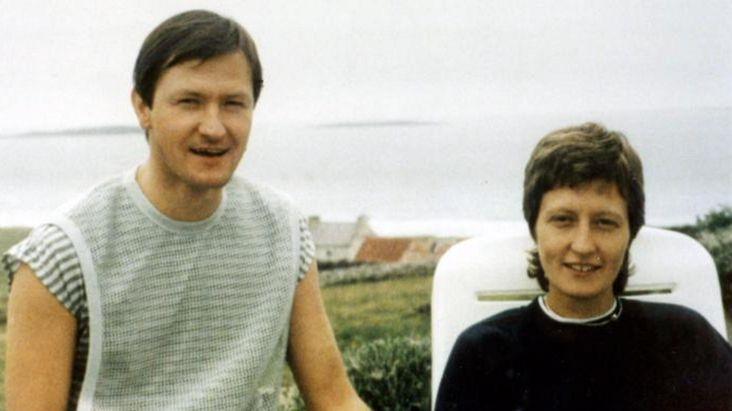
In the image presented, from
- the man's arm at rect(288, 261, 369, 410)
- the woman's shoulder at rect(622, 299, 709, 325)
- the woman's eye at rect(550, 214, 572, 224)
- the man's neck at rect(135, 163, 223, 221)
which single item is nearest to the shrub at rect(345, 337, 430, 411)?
the man's arm at rect(288, 261, 369, 410)

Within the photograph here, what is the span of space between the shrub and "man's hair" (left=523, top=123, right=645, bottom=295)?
3.08 ft

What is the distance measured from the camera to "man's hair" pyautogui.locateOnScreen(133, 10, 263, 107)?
1.84m

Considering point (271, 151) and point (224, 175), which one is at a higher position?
point (224, 175)

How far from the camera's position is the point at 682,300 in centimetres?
232

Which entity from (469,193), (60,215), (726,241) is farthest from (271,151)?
(726,241)

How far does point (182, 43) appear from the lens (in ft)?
6.01

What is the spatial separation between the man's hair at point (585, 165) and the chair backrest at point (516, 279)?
170mm

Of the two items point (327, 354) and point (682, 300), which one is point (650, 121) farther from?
point (327, 354)

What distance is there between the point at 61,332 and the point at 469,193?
5.30 feet

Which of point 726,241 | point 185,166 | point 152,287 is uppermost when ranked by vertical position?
point 185,166

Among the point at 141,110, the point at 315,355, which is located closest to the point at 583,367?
the point at 315,355

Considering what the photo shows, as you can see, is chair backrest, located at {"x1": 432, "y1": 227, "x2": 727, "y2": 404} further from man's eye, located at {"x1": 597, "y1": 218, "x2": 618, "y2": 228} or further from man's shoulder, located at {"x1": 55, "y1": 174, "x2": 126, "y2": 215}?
man's shoulder, located at {"x1": 55, "y1": 174, "x2": 126, "y2": 215}

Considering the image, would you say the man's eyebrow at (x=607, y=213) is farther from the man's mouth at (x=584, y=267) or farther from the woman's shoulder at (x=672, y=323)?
the woman's shoulder at (x=672, y=323)

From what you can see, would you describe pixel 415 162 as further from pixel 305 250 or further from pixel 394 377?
pixel 305 250
